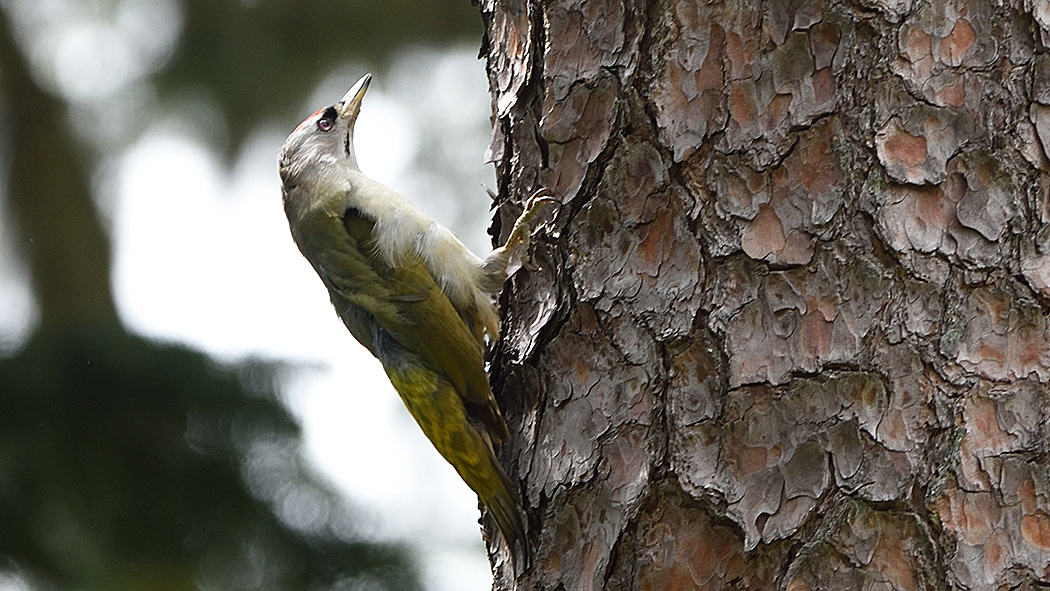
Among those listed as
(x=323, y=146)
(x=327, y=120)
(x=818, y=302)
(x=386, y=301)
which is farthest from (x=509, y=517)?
(x=327, y=120)

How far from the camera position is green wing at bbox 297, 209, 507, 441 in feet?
10.7

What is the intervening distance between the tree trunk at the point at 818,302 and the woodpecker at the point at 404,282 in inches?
29.3

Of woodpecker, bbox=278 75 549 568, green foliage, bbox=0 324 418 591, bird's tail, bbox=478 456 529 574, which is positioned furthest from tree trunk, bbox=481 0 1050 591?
green foliage, bbox=0 324 418 591

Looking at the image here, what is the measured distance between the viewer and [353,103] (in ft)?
13.4

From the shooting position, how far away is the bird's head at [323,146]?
3.83 m

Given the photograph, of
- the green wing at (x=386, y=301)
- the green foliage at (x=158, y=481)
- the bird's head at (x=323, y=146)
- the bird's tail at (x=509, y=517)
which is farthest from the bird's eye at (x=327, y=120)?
the bird's tail at (x=509, y=517)

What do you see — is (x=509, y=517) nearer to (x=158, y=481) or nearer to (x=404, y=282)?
(x=404, y=282)

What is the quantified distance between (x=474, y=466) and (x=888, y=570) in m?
1.12

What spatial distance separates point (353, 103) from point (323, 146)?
0.26 m

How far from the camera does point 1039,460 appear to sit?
6.09 feet

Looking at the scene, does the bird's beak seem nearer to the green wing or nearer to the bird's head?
the bird's head

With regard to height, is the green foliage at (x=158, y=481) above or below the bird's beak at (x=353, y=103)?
below

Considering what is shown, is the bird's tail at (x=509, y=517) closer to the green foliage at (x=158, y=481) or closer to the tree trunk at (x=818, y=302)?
the tree trunk at (x=818, y=302)

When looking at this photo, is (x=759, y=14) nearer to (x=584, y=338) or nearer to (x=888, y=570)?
(x=584, y=338)
